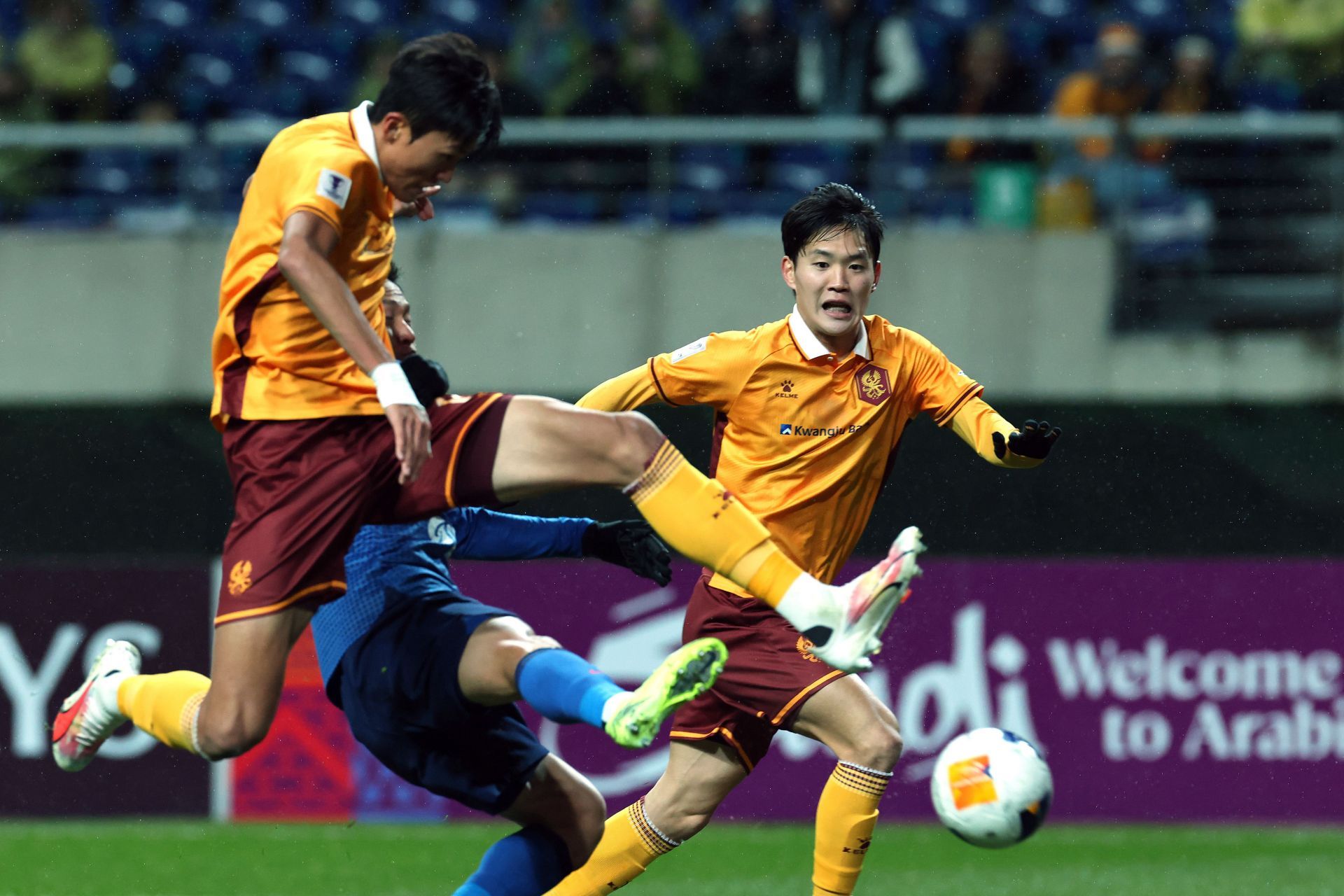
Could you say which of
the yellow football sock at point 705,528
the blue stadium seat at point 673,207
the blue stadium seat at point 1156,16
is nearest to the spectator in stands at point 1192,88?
the blue stadium seat at point 1156,16

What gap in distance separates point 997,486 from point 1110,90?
7.31 feet

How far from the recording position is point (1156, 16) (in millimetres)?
11141

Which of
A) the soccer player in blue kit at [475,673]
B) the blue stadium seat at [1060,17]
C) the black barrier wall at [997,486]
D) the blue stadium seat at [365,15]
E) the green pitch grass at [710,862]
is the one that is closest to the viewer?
the soccer player in blue kit at [475,673]

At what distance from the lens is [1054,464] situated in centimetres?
995

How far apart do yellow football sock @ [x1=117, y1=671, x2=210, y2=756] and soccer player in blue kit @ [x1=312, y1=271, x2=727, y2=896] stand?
1.10 feet

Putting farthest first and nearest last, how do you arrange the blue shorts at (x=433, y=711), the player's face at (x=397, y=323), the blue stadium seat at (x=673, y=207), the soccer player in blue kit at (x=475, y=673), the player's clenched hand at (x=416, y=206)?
1. the blue stadium seat at (x=673, y=207)
2. the player's face at (x=397, y=323)
3. the player's clenched hand at (x=416, y=206)
4. the blue shorts at (x=433, y=711)
5. the soccer player in blue kit at (x=475, y=673)

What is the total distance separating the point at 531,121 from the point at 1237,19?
422 cm

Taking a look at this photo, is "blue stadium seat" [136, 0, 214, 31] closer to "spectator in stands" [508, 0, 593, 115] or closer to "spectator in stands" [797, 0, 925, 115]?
"spectator in stands" [508, 0, 593, 115]

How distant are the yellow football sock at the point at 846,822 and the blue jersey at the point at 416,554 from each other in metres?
0.98

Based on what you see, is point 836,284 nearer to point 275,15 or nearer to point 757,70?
point 757,70

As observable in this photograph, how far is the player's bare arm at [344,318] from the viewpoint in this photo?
4047 millimetres

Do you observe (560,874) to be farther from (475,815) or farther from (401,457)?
(475,815)

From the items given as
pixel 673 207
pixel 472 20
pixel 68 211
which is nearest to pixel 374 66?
pixel 472 20

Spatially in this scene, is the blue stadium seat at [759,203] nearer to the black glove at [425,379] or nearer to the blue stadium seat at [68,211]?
the blue stadium seat at [68,211]
